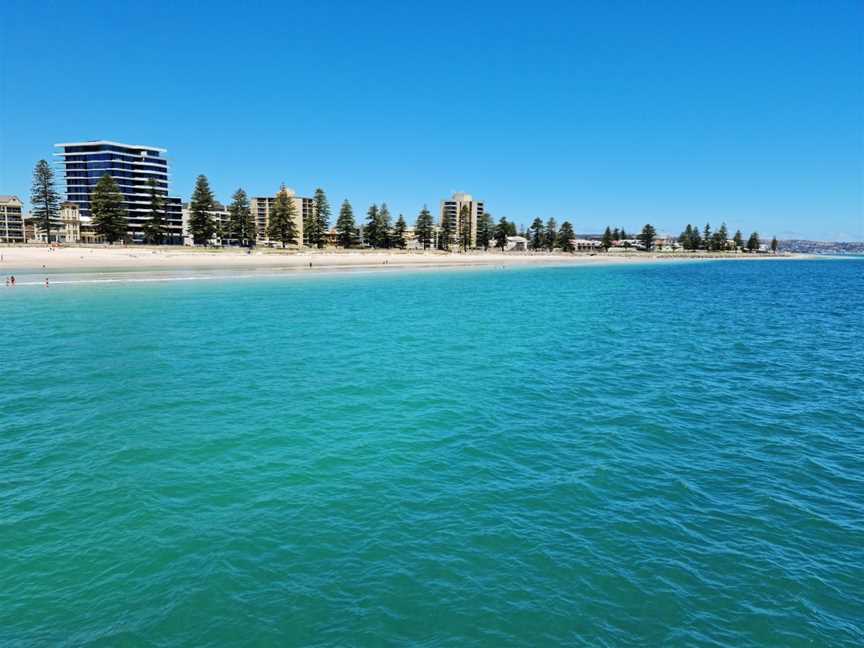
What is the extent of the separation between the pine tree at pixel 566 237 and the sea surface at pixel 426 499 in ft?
530

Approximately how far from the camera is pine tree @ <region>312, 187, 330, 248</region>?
11525 cm

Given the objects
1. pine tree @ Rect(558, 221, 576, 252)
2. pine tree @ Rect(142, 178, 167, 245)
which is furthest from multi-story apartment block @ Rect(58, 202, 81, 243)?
pine tree @ Rect(558, 221, 576, 252)

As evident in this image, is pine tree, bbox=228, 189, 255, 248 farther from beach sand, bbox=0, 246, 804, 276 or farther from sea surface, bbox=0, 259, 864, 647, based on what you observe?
sea surface, bbox=0, 259, 864, 647

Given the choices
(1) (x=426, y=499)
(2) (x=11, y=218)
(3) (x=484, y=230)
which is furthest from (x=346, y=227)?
(1) (x=426, y=499)

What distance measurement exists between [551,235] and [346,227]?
85.4 m

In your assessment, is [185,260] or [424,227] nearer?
[185,260]

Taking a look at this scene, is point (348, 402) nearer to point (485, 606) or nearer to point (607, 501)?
point (607, 501)

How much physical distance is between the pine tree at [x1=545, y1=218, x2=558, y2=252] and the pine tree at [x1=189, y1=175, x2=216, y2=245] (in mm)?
115237

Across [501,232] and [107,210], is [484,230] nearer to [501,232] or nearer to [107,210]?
[501,232]

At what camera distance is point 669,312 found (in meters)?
44.0

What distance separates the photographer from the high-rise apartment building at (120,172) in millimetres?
129750

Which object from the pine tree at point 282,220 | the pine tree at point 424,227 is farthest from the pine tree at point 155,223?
the pine tree at point 424,227

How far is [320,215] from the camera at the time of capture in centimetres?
11700

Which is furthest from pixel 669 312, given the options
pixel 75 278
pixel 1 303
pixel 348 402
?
pixel 75 278
